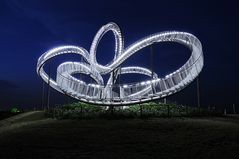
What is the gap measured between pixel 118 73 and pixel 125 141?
19427 mm

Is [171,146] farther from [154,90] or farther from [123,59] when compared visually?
[123,59]

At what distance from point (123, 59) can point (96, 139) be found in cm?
1621

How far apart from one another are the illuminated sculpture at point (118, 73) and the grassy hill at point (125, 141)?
7.52 meters

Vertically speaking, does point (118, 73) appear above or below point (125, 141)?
above

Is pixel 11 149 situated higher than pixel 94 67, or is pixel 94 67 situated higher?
pixel 94 67

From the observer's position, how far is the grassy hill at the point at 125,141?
47.1 ft

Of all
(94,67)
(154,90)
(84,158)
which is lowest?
(84,158)

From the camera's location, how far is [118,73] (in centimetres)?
3556

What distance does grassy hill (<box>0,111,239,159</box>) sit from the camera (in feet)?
47.1

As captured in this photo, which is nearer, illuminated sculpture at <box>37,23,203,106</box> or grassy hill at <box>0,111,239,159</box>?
grassy hill at <box>0,111,239,159</box>

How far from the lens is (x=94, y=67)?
34.1 meters

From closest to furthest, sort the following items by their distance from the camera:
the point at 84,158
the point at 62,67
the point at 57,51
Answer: the point at 84,158
the point at 57,51
the point at 62,67

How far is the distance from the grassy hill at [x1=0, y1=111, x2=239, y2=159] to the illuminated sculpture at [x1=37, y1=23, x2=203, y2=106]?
24.7 ft

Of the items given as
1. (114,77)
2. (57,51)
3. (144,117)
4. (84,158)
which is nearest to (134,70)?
(114,77)
